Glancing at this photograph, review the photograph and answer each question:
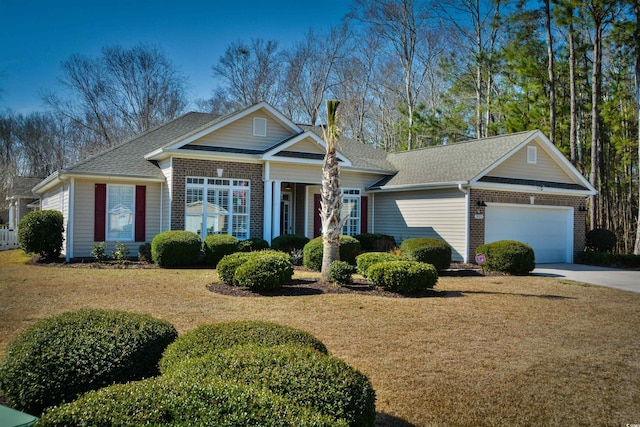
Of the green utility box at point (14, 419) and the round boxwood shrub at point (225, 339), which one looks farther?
the round boxwood shrub at point (225, 339)

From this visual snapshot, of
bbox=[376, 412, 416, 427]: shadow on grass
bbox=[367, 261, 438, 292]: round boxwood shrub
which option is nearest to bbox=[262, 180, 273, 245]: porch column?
bbox=[367, 261, 438, 292]: round boxwood shrub

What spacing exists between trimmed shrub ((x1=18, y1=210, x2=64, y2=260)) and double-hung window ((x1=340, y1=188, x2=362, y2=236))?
1048cm

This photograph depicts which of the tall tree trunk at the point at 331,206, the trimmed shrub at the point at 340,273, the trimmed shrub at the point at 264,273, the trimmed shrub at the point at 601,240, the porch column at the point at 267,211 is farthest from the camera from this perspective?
the trimmed shrub at the point at 601,240

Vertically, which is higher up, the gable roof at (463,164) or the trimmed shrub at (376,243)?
the gable roof at (463,164)

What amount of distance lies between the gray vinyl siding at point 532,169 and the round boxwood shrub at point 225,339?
15255 millimetres

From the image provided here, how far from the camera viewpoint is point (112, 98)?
3875 cm

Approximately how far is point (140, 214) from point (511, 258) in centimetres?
1220

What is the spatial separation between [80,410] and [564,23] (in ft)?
82.1

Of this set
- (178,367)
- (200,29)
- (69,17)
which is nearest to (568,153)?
(200,29)

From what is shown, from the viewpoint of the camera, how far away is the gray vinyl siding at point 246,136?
17788 millimetres

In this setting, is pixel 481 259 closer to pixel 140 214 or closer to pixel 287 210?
pixel 287 210

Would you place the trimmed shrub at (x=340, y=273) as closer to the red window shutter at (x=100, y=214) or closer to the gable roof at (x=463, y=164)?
the gable roof at (x=463, y=164)

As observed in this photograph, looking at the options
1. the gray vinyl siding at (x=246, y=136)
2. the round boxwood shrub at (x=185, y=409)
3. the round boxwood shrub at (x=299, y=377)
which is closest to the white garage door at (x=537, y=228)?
the gray vinyl siding at (x=246, y=136)

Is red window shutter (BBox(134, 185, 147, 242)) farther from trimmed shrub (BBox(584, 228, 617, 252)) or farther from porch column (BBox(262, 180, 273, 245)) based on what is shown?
trimmed shrub (BBox(584, 228, 617, 252))
